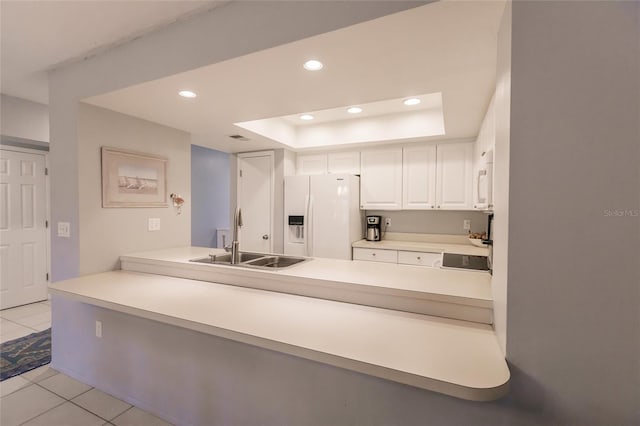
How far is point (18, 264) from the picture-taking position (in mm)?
3660

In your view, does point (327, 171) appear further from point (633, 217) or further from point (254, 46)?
point (633, 217)

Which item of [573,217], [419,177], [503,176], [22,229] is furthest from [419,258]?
[22,229]

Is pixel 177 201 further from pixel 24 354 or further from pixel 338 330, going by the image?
pixel 338 330

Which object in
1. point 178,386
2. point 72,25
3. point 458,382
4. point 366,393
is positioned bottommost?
point 178,386

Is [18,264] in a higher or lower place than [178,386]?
higher

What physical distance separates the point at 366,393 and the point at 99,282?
1913 millimetres

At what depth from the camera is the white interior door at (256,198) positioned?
4047 mm

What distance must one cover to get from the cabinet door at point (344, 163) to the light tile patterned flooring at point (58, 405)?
10.3 feet

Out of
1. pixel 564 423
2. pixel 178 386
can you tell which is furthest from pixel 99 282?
pixel 564 423

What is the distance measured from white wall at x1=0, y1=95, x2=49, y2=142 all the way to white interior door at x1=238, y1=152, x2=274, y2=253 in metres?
2.15

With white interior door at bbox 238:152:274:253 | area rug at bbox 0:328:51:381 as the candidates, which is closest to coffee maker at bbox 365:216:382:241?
white interior door at bbox 238:152:274:253

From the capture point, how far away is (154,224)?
2.71 metres

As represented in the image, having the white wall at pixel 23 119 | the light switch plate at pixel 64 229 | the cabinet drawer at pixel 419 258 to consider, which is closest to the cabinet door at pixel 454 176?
the cabinet drawer at pixel 419 258

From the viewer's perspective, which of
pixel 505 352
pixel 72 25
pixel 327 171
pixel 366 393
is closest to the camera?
pixel 505 352
